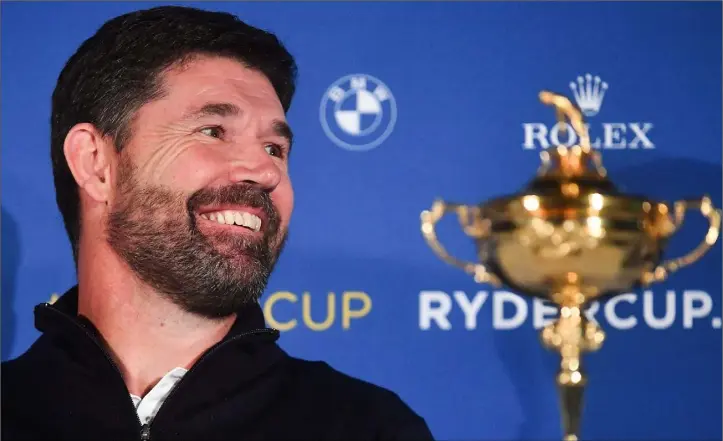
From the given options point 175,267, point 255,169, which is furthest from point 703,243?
point 175,267

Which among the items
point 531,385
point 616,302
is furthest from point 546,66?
point 531,385

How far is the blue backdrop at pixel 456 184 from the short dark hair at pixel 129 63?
0.58 meters

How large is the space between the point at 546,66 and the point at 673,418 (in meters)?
0.76

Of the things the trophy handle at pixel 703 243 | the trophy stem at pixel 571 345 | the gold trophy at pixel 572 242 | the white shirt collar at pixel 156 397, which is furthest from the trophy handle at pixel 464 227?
the white shirt collar at pixel 156 397

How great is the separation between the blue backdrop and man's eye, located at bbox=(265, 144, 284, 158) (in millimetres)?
613

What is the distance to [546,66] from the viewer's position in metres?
2.48

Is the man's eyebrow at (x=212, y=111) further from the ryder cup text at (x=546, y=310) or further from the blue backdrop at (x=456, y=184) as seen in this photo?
the ryder cup text at (x=546, y=310)

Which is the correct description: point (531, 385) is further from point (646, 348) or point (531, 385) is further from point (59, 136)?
point (59, 136)

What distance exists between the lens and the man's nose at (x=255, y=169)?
176 cm

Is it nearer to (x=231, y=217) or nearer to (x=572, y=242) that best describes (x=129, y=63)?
(x=231, y=217)

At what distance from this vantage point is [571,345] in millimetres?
2160

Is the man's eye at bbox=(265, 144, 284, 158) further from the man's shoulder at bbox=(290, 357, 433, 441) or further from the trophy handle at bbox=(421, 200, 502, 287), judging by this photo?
the trophy handle at bbox=(421, 200, 502, 287)

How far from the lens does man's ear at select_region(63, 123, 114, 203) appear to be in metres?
1.83

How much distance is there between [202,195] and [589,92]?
40.0 inches
